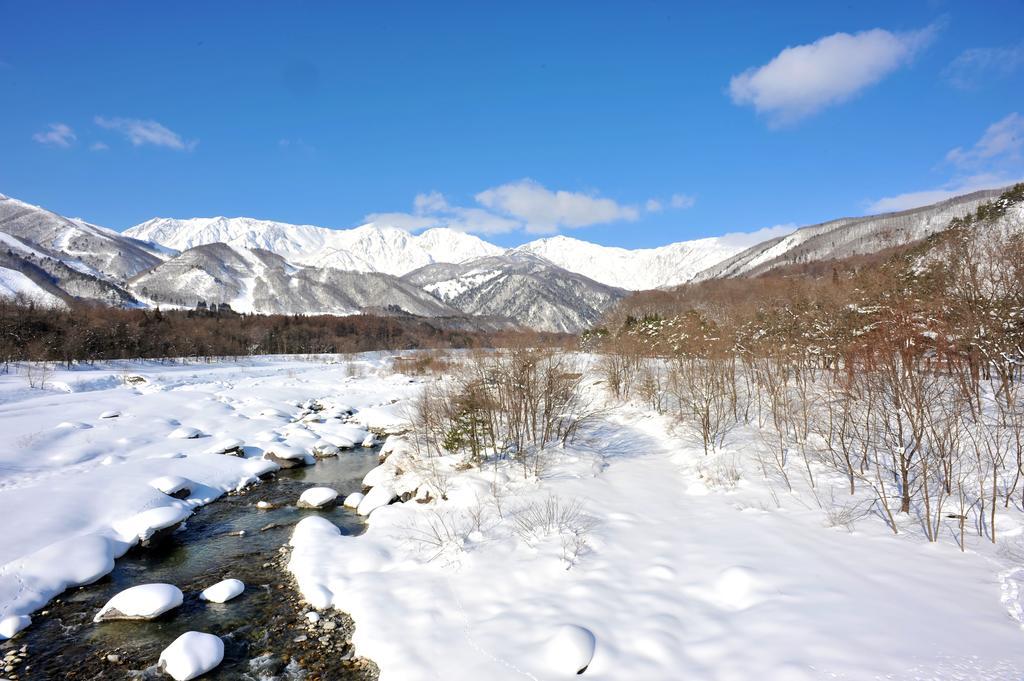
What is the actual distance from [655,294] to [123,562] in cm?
4326

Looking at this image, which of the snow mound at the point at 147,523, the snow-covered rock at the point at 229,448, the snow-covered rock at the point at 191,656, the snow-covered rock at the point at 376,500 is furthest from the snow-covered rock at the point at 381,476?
the snow-covered rock at the point at 191,656

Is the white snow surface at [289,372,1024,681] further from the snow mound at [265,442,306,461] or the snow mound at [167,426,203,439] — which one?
the snow mound at [167,426,203,439]

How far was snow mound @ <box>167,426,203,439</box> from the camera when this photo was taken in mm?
20891

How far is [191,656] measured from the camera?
23.7ft

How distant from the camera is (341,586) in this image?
9.12 metres

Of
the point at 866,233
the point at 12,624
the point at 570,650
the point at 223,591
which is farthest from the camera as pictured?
the point at 866,233

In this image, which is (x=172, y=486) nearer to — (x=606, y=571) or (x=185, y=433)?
(x=185, y=433)

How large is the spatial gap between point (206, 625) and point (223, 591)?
0.93m

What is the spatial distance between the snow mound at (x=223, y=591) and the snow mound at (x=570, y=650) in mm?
6653

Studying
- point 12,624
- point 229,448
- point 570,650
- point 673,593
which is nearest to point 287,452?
point 229,448

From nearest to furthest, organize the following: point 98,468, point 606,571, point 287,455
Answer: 1. point 606,571
2. point 98,468
3. point 287,455

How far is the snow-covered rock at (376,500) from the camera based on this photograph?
13721 millimetres

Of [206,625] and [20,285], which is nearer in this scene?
[206,625]

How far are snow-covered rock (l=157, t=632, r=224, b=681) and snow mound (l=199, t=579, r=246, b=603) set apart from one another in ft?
5.30
